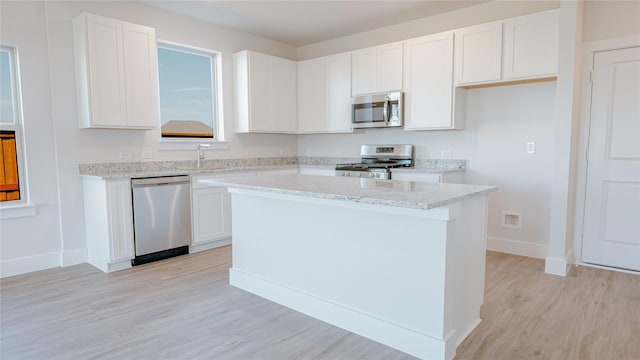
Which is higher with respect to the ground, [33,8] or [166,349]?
[33,8]

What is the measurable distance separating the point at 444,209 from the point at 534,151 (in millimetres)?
2556

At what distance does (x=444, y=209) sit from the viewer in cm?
192

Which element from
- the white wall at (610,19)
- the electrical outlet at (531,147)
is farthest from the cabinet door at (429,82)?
the white wall at (610,19)

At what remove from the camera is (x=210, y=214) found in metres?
4.27

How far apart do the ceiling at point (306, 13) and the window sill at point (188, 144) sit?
1445 millimetres

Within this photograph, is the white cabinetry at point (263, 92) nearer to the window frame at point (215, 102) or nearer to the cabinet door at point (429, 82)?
the window frame at point (215, 102)

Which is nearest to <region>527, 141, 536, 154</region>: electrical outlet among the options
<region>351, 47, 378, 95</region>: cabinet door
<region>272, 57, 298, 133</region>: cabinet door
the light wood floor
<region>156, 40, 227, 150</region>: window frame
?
the light wood floor

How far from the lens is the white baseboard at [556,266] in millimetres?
3412

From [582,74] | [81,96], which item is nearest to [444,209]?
[582,74]

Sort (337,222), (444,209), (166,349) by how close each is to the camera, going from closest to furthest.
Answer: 1. (444,209)
2. (166,349)
3. (337,222)

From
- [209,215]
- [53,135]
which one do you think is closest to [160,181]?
[209,215]

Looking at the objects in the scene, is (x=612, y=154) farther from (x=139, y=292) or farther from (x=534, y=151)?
(x=139, y=292)

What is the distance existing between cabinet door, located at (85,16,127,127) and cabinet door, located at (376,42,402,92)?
9.22 ft

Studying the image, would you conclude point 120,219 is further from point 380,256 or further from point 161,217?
point 380,256
